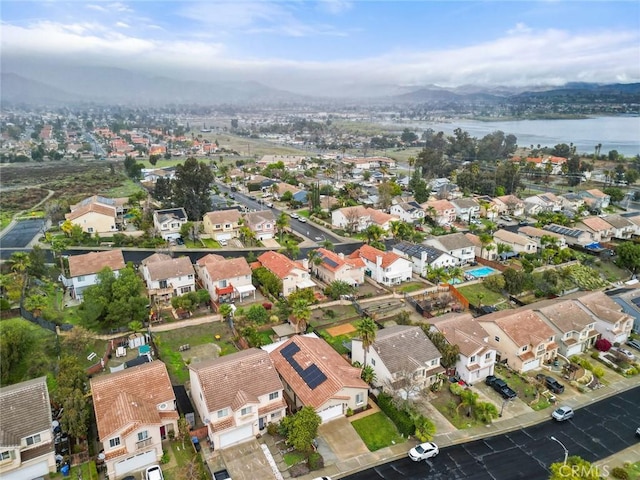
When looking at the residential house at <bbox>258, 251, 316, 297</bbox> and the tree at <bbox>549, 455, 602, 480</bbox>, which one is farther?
the residential house at <bbox>258, 251, 316, 297</bbox>

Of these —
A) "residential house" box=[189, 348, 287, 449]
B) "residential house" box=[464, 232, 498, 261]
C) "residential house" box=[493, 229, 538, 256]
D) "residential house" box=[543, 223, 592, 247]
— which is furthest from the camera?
"residential house" box=[543, 223, 592, 247]

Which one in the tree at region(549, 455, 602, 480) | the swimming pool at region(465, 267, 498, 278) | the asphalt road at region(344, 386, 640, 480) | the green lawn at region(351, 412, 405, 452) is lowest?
the asphalt road at region(344, 386, 640, 480)

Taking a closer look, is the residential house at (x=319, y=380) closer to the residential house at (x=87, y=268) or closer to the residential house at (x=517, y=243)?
the residential house at (x=87, y=268)

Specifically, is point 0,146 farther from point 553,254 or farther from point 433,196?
point 553,254

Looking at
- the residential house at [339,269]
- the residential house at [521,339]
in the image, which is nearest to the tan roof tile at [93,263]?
the residential house at [339,269]

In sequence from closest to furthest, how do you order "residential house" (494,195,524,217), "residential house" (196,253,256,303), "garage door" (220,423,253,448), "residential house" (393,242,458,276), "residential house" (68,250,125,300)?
"garage door" (220,423,253,448) < "residential house" (68,250,125,300) < "residential house" (196,253,256,303) < "residential house" (393,242,458,276) < "residential house" (494,195,524,217)

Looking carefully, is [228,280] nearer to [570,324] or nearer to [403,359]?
[403,359]

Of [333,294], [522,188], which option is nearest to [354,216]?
[333,294]

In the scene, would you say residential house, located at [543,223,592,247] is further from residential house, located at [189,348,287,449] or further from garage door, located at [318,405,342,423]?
residential house, located at [189,348,287,449]

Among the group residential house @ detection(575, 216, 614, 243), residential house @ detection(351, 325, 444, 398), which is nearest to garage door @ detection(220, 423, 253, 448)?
residential house @ detection(351, 325, 444, 398)

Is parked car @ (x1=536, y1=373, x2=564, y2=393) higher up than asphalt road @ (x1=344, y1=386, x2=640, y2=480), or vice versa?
parked car @ (x1=536, y1=373, x2=564, y2=393)
